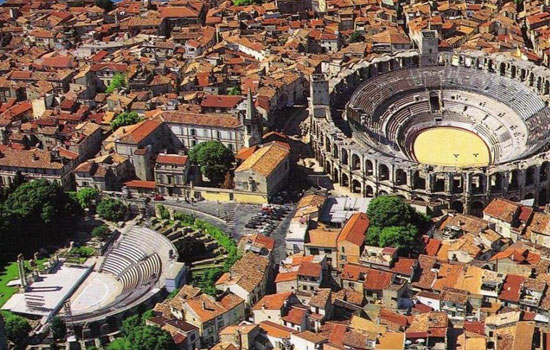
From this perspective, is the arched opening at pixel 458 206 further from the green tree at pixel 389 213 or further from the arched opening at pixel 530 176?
the green tree at pixel 389 213

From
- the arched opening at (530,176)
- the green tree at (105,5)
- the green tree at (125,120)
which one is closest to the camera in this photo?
the arched opening at (530,176)

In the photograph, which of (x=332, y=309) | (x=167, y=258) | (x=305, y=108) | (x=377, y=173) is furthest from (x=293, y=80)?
(x=332, y=309)

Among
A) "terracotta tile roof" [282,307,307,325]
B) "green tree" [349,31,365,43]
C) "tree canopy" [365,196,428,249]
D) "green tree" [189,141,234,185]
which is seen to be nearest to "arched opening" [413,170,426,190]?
"tree canopy" [365,196,428,249]

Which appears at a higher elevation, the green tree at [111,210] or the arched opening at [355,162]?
the arched opening at [355,162]

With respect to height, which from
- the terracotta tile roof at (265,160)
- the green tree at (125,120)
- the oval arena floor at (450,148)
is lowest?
the oval arena floor at (450,148)

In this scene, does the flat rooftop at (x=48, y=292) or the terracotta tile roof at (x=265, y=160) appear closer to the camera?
the flat rooftop at (x=48, y=292)

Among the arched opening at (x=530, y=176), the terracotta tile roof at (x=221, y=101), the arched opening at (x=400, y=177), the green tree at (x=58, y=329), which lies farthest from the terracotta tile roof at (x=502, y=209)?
the green tree at (x=58, y=329)

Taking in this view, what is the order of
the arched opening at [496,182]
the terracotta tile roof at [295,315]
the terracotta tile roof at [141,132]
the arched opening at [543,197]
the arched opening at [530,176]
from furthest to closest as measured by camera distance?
the terracotta tile roof at [141,132]
the arched opening at [543,197]
the arched opening at [530,176]
the arched opening at [496,182]
the terracotta tile roof at [295,315]

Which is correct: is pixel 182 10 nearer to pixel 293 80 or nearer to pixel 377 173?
pixel 293 80
